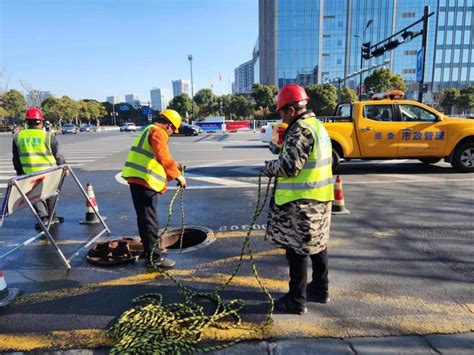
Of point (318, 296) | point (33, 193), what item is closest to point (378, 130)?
point (318, 296)

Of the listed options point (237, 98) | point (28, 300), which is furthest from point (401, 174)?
point (237, 98)

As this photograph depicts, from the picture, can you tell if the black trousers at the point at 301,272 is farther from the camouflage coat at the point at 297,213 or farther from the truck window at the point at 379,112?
the truck window at the point at 379,112

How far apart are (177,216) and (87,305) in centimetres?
279

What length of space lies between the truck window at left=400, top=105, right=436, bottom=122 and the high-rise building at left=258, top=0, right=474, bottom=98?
70.0m

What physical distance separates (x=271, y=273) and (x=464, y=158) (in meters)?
7.85

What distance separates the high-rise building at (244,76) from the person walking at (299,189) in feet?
455

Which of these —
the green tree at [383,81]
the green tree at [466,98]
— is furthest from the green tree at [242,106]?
the green tree at [466,98]

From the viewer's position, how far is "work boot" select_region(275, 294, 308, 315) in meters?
2.78

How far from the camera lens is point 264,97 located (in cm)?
5512

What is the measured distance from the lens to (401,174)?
885 centimetres

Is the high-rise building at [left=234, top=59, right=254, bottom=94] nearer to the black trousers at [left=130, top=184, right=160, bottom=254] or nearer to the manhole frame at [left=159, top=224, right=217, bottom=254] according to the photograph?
the manhole frame at [left=159, top=224, right=217, bottom=254]

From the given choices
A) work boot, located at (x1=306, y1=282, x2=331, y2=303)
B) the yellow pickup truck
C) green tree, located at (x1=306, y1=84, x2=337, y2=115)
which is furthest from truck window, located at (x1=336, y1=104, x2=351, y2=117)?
green tree, located at (x1=306, y1=84, x2=337, y2=115)

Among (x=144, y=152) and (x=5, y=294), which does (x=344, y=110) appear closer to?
(x=144, y=152)

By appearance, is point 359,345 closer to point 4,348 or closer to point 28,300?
point 4,348
